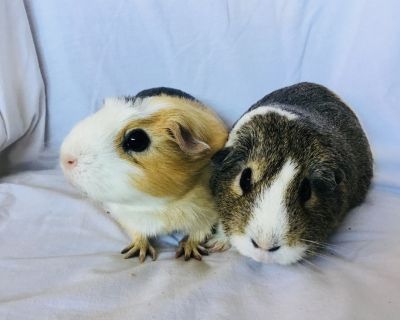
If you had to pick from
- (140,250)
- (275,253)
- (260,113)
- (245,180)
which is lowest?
(140,250)

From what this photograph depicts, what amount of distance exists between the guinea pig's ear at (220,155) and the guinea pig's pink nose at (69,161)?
36 centimetres

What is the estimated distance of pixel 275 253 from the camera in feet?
3.87

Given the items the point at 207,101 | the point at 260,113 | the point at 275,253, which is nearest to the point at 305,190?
the point at 275,253

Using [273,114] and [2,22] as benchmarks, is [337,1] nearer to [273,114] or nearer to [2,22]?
[273,114]

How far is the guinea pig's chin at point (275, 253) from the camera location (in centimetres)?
118

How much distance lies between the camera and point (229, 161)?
133 centimetres

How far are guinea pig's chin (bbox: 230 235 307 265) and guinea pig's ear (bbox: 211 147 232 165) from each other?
0.74 feet

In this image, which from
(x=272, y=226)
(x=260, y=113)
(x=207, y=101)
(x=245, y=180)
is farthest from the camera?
(x=207, y=101)

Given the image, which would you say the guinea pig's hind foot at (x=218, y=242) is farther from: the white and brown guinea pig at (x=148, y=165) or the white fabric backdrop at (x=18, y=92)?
the white fabric backdrop at (x=18, y=92)

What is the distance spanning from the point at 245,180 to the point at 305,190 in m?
0.15

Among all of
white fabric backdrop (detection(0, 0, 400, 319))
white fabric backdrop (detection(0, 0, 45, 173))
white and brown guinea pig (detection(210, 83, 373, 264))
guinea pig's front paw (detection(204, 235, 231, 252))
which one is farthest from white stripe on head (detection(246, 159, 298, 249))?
white fabric backdrop (detection(0, 0, 45, 173))

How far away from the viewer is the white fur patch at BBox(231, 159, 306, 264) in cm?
116

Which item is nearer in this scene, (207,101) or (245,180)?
(245,180)

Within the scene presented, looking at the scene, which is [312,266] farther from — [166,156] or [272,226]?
[166,156]
